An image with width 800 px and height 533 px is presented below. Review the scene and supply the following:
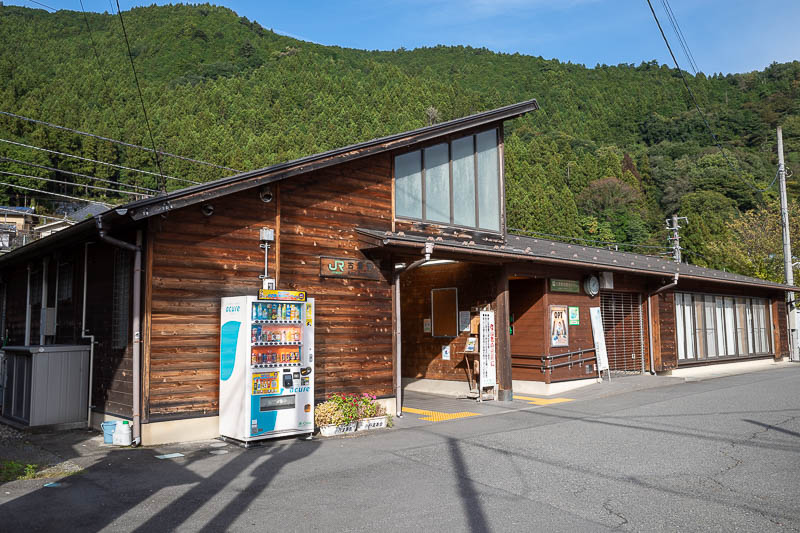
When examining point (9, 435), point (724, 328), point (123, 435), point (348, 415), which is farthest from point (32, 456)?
point (724, 328)

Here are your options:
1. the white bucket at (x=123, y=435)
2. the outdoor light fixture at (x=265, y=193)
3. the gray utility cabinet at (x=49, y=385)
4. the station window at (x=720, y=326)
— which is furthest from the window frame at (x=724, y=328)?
the gray utility cabinet at (x=49, y=385)

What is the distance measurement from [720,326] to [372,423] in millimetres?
15968

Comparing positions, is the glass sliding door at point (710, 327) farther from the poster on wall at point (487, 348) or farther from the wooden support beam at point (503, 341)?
the poster on wall at point (487, 348)

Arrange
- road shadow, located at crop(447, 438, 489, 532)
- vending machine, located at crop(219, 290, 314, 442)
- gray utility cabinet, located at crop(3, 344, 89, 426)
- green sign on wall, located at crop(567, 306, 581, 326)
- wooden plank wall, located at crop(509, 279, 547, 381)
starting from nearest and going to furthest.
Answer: road shadow, located at crop(447, 438, 489, 532) → vending machine, located at crop(219, 290, 314, 442) → gray utility cabinet, located at crop(3, 344, 89, 426) → wooden plank wall, located at crop(509, 279, 547, 381) → green sign on wall, located at crop(567, 306, 581, 326)

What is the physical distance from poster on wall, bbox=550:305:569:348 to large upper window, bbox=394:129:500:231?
262 centimetres

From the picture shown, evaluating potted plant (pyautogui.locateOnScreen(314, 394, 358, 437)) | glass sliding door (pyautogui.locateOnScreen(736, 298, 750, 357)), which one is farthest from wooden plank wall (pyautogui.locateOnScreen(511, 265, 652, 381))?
glass sliding door (pyautogui.locateOnScreen(736, 298, 750, 357))

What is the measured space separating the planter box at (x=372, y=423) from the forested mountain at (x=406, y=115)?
28476 millimetres

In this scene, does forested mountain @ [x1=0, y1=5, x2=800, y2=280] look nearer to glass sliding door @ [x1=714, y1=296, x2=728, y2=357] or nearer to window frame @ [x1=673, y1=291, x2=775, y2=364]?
window frame @ [x1=673, y1=291, x2=775, y2=364]

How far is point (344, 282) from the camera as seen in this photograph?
10.8 m

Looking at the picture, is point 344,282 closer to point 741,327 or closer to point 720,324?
point 720,324

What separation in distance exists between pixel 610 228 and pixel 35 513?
2491 inches

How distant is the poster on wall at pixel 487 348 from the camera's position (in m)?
12.9

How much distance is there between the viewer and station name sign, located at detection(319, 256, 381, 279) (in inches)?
412

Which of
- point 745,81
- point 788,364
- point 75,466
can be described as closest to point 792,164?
point 745,81
